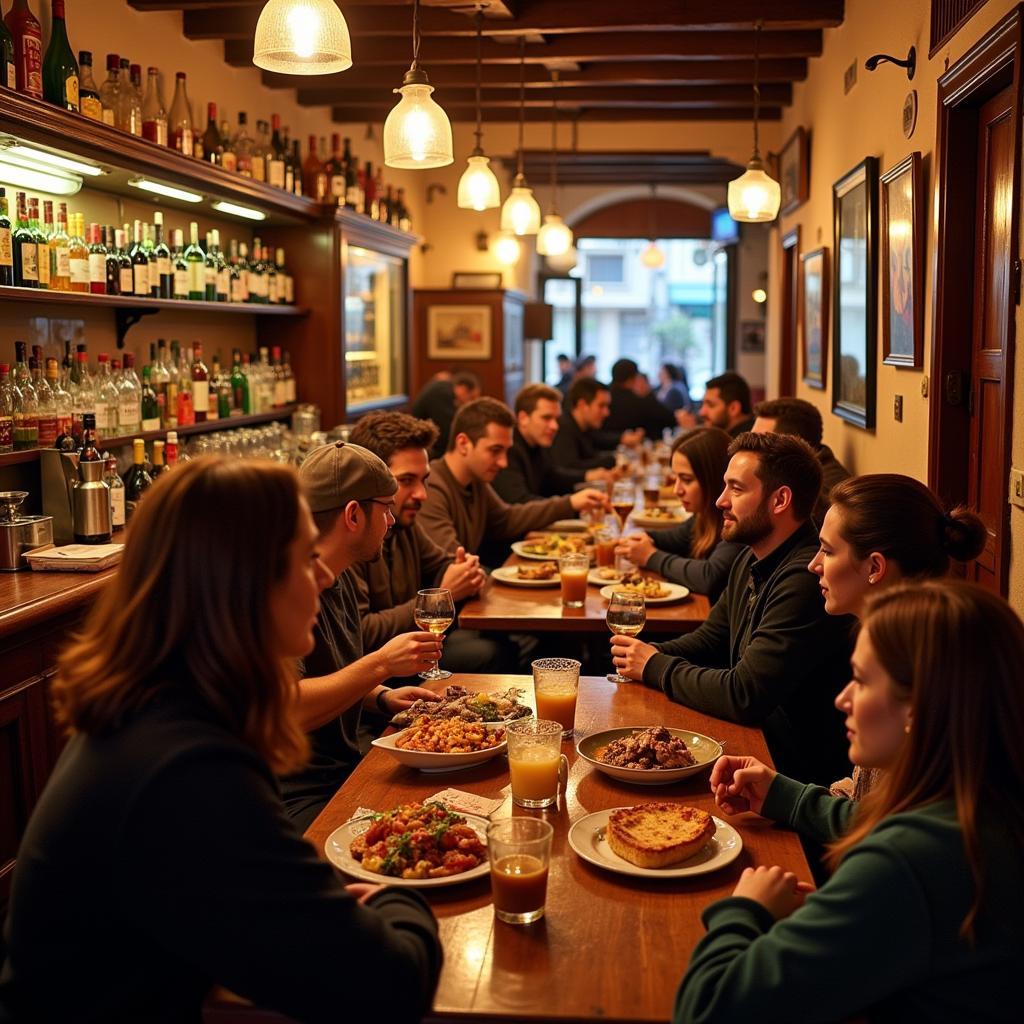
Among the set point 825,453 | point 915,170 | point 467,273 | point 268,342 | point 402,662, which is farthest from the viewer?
point 467,273

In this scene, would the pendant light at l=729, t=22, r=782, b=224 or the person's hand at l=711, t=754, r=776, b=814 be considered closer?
the person's hand at l=711, t=754, r=776, b=814

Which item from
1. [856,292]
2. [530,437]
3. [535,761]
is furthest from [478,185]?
[535,761]

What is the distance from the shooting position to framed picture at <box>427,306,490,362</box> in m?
9.80

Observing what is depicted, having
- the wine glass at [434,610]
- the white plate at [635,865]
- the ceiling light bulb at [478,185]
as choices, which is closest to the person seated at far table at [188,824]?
the white plate at [635,865]

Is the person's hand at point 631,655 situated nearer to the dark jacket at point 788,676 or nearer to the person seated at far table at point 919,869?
the dark jacket at point 788,676

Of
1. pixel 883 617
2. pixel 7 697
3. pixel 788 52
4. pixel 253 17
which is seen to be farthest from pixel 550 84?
pixel 883 617

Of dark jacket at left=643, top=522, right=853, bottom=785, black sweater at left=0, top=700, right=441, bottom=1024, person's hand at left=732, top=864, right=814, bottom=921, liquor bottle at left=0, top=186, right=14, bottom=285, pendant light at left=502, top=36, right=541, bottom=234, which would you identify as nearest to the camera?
black sweater at left=0, top=700, right=441, bottom=1024

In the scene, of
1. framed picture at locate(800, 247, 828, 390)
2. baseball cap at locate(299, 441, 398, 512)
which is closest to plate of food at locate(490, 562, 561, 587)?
baseball cap at locate(299, 441, 398, 512)

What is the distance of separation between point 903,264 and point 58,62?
328 centimetres

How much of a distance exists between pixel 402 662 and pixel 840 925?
1.30 metres

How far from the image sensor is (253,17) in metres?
5.61

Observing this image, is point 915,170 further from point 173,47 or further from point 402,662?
point 173,47

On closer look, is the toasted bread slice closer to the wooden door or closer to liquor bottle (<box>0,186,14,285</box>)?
the wooden door

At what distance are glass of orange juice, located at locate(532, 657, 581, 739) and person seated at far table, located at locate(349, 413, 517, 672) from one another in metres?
1.07
